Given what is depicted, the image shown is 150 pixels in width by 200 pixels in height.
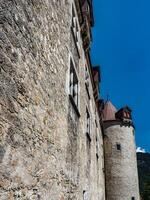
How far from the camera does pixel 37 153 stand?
325cm

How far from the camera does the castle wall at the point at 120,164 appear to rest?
726 inches

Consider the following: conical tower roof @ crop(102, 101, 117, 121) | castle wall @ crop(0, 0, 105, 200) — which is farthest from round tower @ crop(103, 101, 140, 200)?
castle wall @ crop(0, 0, 105, 200)

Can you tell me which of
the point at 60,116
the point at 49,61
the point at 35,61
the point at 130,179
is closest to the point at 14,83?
the point at 35,61

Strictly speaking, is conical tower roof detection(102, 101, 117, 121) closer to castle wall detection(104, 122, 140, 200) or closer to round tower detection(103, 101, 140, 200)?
round tower detection(103, 101, 140, 200)

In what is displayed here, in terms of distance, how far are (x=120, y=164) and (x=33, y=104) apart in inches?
678

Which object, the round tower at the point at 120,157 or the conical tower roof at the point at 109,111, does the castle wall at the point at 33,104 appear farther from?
the conical tower roof at the point at 109,111

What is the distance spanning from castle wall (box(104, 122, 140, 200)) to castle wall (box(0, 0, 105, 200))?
566 inches

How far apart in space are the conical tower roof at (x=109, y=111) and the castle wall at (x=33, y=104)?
1641 cm

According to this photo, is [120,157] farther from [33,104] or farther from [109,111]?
[33,104]

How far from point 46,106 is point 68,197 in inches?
90.6

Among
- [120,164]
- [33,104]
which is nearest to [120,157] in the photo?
[120,164]

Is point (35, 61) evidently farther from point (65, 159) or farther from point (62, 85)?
point (65, 159)

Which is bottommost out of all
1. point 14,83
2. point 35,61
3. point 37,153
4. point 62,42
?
point 37,153

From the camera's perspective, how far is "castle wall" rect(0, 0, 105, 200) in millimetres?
2512
